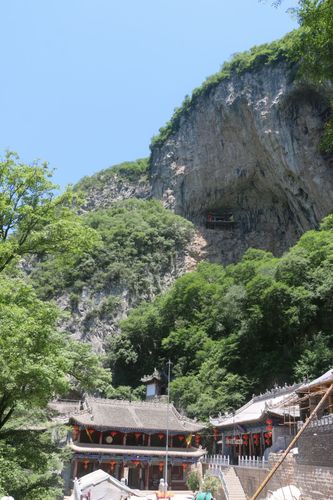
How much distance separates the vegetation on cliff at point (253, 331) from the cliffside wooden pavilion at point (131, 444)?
310 cm

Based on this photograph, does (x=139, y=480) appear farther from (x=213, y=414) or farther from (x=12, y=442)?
(x=12, y=442)

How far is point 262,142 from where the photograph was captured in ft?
145

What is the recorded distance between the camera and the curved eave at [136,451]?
26922mm

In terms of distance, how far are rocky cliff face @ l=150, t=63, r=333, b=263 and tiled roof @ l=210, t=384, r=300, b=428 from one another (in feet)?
66.7

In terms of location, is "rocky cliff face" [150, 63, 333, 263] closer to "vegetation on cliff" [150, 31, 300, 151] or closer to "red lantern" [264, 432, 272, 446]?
"vegetation on cliff" [150, 31, 300, 151]

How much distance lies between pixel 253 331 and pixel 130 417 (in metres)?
10.7

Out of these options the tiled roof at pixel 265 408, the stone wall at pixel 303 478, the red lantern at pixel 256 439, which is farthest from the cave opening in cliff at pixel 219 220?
the stone wall at pixel 303 478

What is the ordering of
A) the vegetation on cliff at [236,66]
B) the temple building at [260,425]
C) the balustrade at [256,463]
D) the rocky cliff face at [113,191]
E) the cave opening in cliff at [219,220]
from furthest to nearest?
the rocky cliff face at [113,191] → the cave opening in cliff at [219,220] → the vegetation on cliff at [236,66] → the temple building at [260,425] → the balustrade at [256,463]

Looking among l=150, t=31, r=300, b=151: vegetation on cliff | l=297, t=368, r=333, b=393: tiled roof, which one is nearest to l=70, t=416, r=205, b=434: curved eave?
l=297, t=368, r=333, b=393: tiled roof

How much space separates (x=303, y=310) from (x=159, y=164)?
33.3 meters

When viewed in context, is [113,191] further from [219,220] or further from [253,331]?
[253,331]

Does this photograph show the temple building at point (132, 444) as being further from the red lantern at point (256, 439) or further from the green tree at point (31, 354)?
the green tree at point (31, 354)

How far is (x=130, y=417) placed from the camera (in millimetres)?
29797

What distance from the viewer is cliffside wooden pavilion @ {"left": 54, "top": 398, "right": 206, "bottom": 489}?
27422 mm
